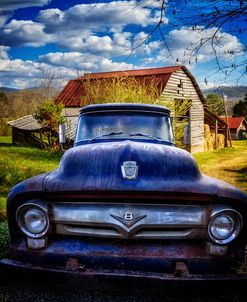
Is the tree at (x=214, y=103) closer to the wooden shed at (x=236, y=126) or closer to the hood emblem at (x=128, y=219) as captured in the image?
the wooden shed at (x=236, y=126)

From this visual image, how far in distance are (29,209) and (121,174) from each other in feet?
2.49

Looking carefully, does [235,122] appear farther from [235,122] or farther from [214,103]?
[214,103]

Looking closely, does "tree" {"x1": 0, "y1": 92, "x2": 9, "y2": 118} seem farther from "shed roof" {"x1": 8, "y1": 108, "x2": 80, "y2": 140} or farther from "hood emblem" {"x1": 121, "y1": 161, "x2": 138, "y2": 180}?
"hood emblem" {"x1": 121, "y1": 161, "x2": 138, "y2": 180}

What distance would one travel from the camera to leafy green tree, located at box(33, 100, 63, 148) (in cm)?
2308

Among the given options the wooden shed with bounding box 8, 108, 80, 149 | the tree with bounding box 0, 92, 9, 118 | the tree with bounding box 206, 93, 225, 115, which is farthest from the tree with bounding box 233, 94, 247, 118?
the wooden shed with bounding box 8, 108, 80, 149

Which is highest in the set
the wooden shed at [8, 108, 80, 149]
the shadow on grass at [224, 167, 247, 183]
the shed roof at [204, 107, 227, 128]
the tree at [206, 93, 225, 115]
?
the tree at [206, 93, 225, 115]

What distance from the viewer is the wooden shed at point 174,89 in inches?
861

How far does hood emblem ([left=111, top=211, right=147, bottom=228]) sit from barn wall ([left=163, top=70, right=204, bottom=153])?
19.0 m

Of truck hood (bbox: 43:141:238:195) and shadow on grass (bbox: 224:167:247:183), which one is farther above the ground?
truck hood (bbox: 43:141:238:195)

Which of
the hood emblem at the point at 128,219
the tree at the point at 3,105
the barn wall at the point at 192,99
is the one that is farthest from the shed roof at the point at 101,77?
the tree at the point at 3,105

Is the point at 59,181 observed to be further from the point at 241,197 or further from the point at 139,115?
the point at 139,115

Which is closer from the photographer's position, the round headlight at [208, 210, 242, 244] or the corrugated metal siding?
the round headlight at [208, 210, 242, 244]

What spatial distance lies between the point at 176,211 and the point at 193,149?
71.9 ft

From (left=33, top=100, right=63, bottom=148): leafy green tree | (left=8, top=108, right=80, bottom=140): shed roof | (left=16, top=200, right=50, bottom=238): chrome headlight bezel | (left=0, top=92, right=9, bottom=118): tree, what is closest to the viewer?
(left=16, top=200, right=50, bottom=238): chrome headlight bezel
